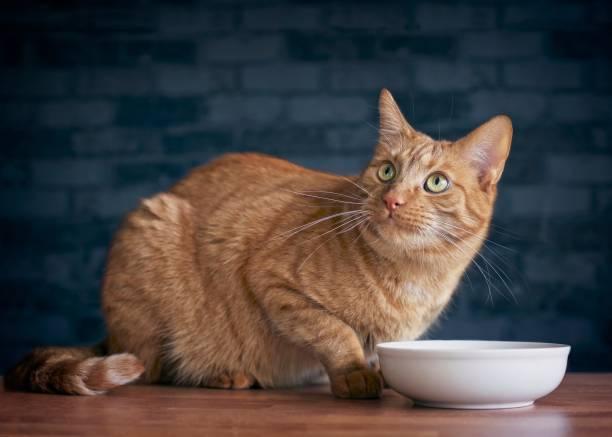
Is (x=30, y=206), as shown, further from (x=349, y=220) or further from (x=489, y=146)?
(x=489, y=146)

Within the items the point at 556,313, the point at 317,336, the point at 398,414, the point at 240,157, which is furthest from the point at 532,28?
the point at 398,414

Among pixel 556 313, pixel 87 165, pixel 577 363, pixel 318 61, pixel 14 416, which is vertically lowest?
pixel 577 363

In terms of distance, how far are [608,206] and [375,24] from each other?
1213 millimetres

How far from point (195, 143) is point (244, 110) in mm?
247

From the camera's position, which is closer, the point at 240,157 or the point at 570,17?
the point at 240,157

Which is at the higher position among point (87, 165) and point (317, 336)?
point (87, 165)

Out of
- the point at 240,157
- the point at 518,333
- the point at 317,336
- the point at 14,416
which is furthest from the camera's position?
the point at 518,333

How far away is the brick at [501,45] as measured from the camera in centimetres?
350

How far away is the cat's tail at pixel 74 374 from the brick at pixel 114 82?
6.72 ft

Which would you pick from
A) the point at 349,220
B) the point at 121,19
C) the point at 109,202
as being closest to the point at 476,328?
the point at 109,202

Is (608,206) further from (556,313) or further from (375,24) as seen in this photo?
(375,24)

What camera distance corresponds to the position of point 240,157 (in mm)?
2176

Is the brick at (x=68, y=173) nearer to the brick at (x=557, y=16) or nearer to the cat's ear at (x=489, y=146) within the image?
the brick at (x=557, y=16)

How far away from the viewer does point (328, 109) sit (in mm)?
3541
